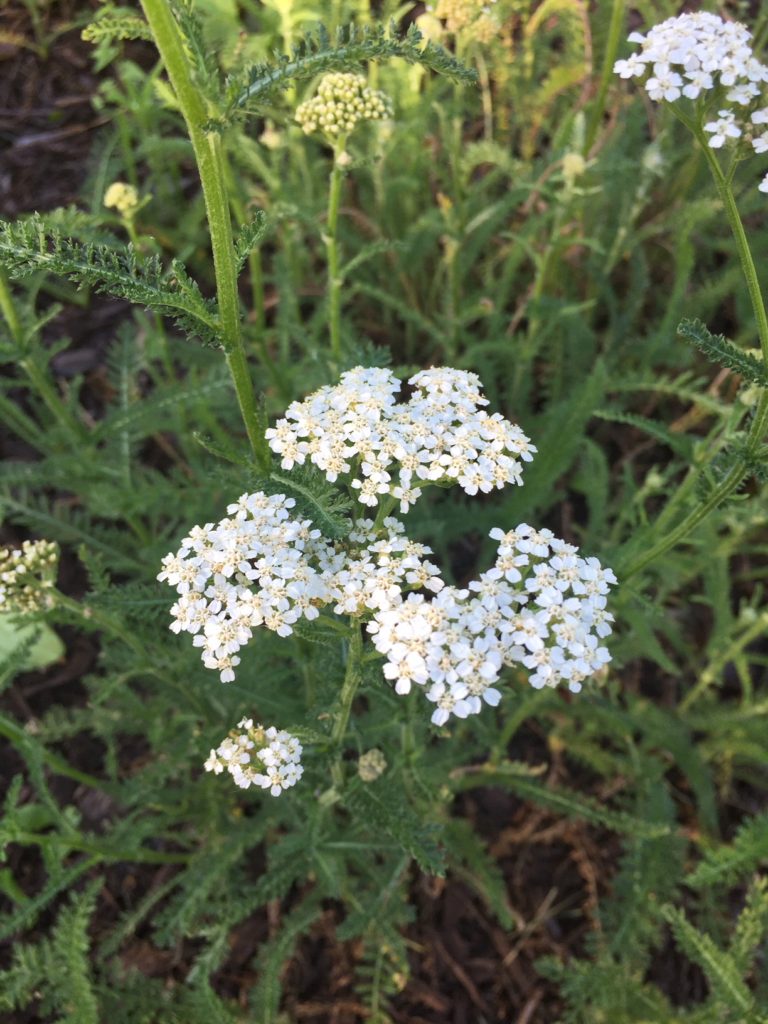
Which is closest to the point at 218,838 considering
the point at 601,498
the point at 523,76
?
the point at 601,498

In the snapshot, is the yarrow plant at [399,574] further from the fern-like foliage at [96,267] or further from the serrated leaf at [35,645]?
the serrated leaf at [35,645]

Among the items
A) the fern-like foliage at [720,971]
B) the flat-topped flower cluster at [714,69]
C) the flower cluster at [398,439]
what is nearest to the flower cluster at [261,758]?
the flower cluster at [398,439]

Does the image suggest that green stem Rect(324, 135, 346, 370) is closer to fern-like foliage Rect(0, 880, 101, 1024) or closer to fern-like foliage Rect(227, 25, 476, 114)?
fern-like foliage Rect(227, 25, 476, 114)

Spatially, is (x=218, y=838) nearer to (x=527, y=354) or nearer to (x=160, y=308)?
(x=160, y=308)

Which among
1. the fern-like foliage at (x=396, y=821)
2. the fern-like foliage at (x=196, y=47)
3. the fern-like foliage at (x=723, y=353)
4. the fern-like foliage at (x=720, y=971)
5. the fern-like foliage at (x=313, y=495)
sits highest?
the fern-like foliage at (x=196, y=47)

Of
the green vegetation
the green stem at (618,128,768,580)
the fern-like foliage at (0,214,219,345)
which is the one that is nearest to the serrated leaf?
the green vegetation

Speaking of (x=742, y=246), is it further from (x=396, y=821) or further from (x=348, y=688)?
(x=396, y=821)
